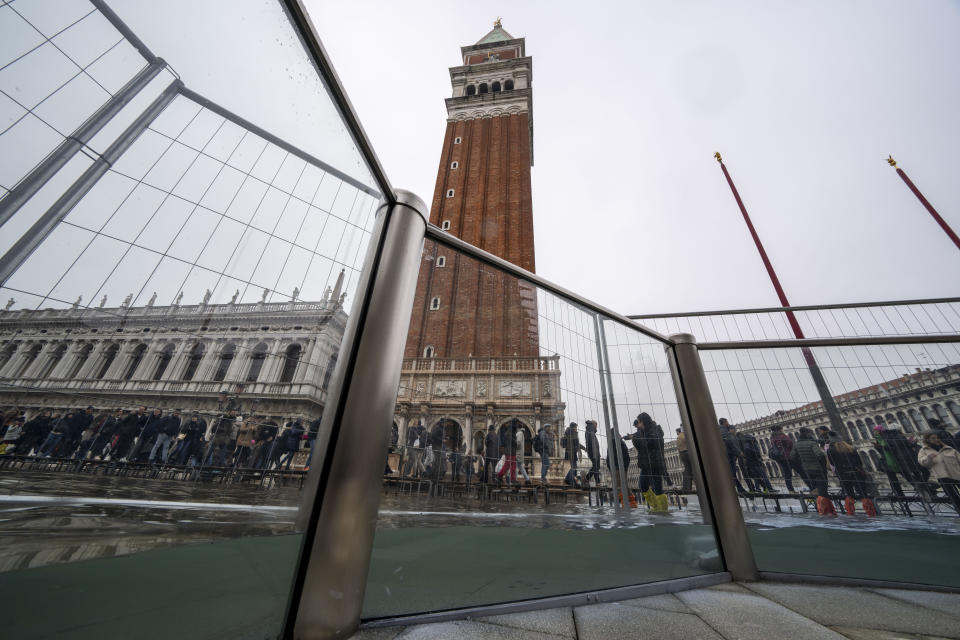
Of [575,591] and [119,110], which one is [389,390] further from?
[575,591]

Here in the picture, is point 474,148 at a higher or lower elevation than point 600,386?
higher

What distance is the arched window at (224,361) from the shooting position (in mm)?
902

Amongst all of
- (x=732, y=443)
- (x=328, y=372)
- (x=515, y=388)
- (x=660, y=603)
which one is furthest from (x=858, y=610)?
(x=328, y=372)

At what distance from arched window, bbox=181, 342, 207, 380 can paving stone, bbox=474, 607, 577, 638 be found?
104cm

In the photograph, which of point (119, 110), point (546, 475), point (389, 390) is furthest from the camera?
point (546, 475)

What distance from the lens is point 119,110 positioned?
701 mm

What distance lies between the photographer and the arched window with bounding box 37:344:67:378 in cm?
70

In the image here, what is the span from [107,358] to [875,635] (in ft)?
7.27

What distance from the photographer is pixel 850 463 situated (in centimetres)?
221

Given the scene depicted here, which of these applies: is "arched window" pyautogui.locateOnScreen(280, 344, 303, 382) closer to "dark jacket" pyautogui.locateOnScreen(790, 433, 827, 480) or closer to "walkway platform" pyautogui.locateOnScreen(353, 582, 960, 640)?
"walkway platform" pyautogui.locateOnScreen(353, 582, 960, 640)

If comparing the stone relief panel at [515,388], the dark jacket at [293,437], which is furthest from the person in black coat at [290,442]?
the stone relief panel at [515,388]

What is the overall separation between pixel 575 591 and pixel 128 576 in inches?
51.1

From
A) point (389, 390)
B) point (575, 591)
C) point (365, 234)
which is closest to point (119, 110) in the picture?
point (365, 234)

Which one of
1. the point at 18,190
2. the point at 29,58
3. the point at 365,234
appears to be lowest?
the point at 18,190
